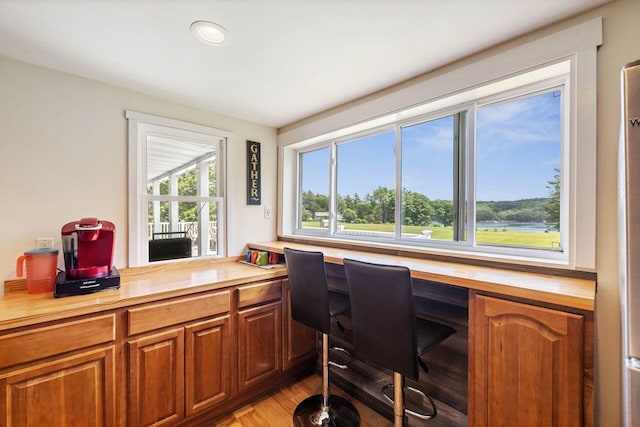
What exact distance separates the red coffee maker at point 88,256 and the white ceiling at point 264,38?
1.01 meters

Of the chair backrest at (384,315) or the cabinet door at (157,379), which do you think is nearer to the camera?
the chair backrest at (384,315)

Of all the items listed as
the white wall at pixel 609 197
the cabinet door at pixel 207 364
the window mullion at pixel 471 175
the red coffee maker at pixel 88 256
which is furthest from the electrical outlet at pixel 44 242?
the white wall at pixel 609 197

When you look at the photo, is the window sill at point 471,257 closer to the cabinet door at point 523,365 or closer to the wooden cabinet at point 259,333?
the cabinet door at point 523,365

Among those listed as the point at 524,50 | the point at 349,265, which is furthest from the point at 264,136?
the point at 524,50

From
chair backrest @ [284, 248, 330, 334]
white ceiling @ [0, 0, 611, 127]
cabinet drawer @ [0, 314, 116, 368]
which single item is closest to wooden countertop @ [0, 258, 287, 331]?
cabinet drawer @ [0, 314, 116, 368]

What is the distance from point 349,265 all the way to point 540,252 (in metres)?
1.07

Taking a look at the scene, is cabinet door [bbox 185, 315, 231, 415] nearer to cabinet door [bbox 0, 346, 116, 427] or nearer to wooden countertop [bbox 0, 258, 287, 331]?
wooden countertop [bbox 0, 258, 287, 331]

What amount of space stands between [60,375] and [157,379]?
0.45 m

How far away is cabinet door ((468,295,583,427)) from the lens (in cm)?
101

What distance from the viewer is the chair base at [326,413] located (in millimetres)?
1777

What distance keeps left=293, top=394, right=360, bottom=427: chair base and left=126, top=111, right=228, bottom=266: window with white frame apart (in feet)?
4.81

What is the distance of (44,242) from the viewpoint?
1750 millimetres

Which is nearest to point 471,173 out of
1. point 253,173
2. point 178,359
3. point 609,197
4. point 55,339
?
point 609,197

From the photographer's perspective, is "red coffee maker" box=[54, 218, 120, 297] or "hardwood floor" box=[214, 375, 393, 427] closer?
"red coffee maker" box=[54, 218, 120, 297]
